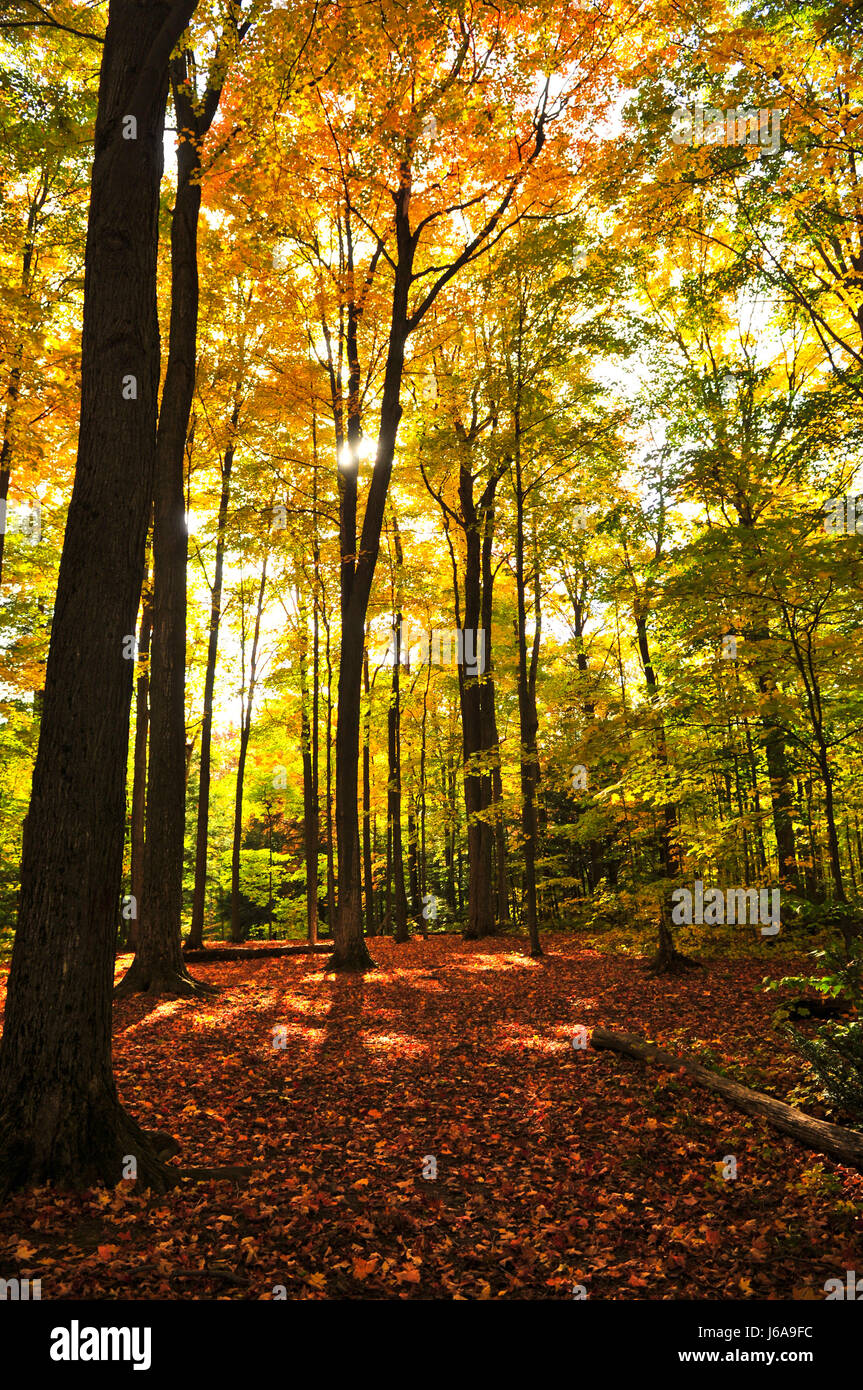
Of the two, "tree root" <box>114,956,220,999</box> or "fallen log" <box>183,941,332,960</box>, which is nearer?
"tree root" <box>114,956,220,999</box>

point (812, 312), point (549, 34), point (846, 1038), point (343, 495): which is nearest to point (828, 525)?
point (812, 312)

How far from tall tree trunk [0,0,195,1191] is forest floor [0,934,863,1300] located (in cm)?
40

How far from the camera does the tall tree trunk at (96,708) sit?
157 inches

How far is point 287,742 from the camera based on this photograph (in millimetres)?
24219

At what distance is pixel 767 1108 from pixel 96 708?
5.53m

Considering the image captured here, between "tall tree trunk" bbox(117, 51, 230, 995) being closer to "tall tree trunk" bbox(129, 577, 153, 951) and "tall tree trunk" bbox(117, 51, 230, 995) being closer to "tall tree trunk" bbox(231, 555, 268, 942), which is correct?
"tall tree trunk" bbox(129, 577, 153, 951)

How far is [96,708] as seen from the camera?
4254 millimetres

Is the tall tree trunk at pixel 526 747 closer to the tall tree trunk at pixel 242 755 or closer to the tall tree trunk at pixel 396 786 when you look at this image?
the tall tree trunk at pixel 396 786

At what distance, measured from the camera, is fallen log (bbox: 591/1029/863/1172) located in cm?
466

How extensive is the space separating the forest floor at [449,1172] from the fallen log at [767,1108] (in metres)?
0.09

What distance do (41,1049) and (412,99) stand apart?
12099 millimetres

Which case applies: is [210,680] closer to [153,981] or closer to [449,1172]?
[153,981]

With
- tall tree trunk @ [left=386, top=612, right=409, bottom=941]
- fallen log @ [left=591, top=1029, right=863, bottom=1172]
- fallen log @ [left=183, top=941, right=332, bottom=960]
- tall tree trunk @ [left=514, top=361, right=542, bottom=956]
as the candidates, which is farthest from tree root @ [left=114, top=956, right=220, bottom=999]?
tall tree trunk @ [left=386, top=612, right=409, bottom=941]

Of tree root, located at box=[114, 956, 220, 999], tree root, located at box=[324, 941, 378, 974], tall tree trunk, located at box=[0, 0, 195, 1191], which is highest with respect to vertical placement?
tall tree trunk, located at box=[0, 0, 195, 1191]
